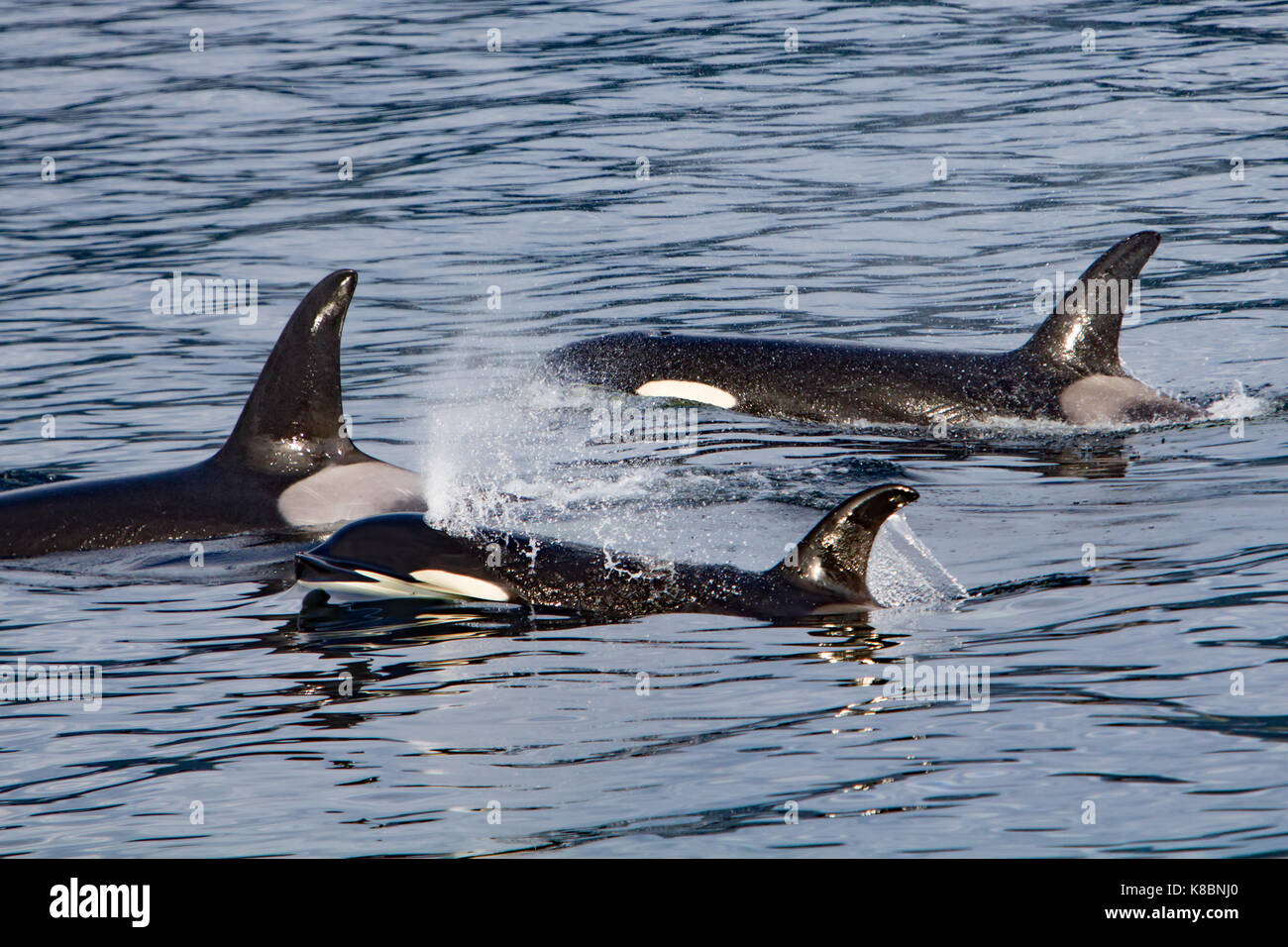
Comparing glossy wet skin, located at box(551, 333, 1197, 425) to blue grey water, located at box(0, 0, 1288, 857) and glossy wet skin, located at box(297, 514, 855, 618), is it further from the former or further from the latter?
glossy wet skin, located at box(297, 514, 855, 618)

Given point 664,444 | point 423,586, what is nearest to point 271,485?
point 423,586

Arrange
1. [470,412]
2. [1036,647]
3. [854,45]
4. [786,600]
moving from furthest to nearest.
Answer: [854,45] → [470,412] → [786,600] → [1036,647]

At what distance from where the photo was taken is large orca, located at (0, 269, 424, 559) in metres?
9.96

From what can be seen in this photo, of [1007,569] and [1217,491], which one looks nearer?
[1007,569]

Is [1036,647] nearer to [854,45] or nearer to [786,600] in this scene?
[786,600]

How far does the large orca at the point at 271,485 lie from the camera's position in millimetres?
9961

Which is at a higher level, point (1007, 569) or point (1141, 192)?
point (1141, 192)

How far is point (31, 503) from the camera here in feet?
33.6

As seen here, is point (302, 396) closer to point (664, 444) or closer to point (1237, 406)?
point (664, 444)

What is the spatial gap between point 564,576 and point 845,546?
1.21 metres

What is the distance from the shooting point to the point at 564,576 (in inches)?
331

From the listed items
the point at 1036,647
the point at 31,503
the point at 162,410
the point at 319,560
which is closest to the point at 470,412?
the point at 162,410

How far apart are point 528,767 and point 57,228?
15.0 meters

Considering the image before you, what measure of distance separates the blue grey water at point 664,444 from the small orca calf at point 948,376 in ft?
0.90
